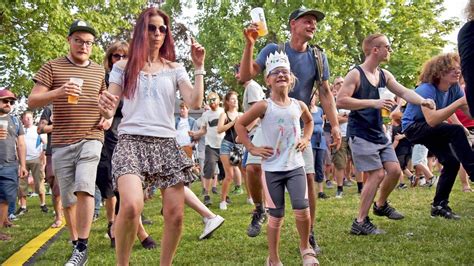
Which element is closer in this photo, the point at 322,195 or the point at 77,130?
the point at 77,130

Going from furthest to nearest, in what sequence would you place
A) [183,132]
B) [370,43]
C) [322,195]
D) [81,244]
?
[183,132] → [322,195] → [370,43] → [81,244]

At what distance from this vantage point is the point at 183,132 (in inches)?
464

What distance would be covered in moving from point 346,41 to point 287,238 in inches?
1011

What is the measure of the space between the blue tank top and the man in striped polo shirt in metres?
2.75

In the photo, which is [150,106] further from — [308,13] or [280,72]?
[308,13]

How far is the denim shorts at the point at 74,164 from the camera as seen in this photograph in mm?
4891

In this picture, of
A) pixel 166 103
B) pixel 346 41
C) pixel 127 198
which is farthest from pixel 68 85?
pixel 346 41

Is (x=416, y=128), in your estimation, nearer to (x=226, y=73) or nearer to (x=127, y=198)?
(x=127, y=198)

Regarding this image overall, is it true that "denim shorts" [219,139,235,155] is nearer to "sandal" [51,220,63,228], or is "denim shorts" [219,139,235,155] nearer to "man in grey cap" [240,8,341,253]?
"sandal" [51,220,63,228]

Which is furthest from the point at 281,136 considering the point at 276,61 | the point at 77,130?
the point at 77,130

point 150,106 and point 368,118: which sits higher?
point 150,106

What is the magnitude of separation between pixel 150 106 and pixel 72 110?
1588 mm

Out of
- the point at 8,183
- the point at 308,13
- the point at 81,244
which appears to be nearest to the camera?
the point at 81,244

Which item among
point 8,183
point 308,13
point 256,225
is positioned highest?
point 308,13
